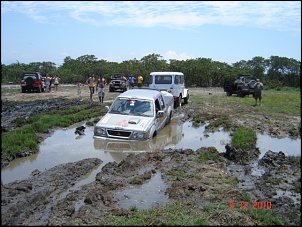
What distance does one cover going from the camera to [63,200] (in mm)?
5789

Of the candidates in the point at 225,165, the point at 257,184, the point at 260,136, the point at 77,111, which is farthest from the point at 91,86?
the point at 257,184

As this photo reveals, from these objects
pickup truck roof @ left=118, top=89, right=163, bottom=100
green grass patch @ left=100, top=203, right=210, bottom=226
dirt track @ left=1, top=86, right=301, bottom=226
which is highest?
pickup truck roof @ left=118, top=89, right=163, bottom=100

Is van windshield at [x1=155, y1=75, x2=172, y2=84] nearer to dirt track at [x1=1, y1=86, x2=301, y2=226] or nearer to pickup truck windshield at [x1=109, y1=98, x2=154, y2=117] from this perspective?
pickup truck windshield at [x1=109, y1=98, x2=154, y2=117]

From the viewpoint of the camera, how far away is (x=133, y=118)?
1094cm

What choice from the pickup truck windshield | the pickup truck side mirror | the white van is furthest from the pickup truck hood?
the white van

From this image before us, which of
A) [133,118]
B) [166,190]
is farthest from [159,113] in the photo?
[166,190]

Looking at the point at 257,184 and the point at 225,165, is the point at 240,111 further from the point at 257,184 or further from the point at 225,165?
the point at 257,184

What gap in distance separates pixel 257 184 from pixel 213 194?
1281mm

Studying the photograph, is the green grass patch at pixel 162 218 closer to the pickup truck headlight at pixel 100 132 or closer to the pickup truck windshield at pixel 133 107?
the pickup truck headlight at pixel 100 132

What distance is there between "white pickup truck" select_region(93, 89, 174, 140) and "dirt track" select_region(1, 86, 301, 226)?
128 centimetres

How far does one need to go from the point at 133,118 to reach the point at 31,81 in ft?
71.5

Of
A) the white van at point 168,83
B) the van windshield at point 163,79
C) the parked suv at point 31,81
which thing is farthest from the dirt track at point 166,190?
the parked suv at point 31,81

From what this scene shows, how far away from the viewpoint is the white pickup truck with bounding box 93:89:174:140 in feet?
33.7

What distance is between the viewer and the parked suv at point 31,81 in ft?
98.3
